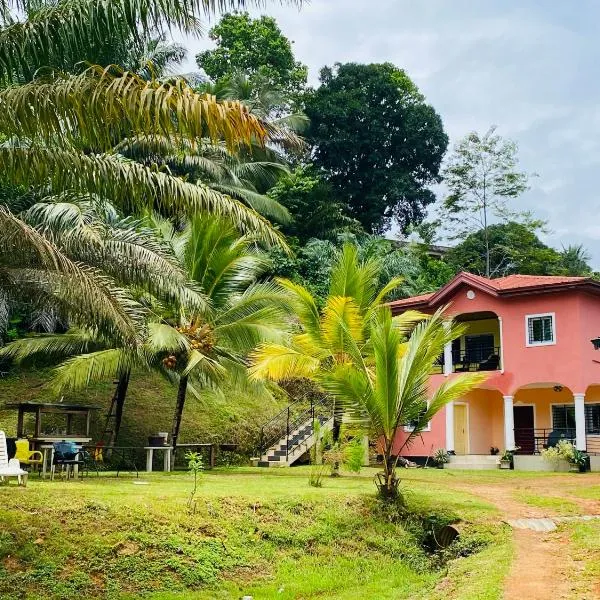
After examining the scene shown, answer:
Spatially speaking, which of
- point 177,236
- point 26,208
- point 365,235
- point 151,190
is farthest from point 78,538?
point 365,235

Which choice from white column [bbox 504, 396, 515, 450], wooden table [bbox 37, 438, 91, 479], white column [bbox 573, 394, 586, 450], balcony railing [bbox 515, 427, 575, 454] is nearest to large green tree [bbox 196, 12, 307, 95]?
balcony railing [bbox 515, 427, 575, 454]

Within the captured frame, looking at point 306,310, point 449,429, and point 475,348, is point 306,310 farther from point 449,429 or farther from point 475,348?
point 475,348

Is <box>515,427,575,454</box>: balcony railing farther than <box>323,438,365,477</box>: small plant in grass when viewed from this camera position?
Yes

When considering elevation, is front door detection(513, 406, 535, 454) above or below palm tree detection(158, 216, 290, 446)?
below

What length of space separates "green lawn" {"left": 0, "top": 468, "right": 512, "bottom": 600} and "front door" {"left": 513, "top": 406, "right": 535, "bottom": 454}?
15.7m

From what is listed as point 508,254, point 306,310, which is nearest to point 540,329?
point 306,310

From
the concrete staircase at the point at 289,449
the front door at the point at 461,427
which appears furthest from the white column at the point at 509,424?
the concrete staircase at the point at 289,449

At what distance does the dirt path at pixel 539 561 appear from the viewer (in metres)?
8.09

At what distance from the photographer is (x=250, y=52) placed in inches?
1818

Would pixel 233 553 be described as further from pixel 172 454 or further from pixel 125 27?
pixel 172 454

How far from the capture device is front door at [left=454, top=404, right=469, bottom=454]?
27.9 metres

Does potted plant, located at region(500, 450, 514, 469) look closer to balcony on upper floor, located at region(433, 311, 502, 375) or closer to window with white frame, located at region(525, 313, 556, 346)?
balcony on upper floor, located at region(433, 311, 502, 375)

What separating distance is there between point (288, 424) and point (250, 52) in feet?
92.3

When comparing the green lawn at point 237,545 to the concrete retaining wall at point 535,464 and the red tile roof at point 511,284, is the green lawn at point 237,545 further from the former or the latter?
the red tile roof at point 511,284
